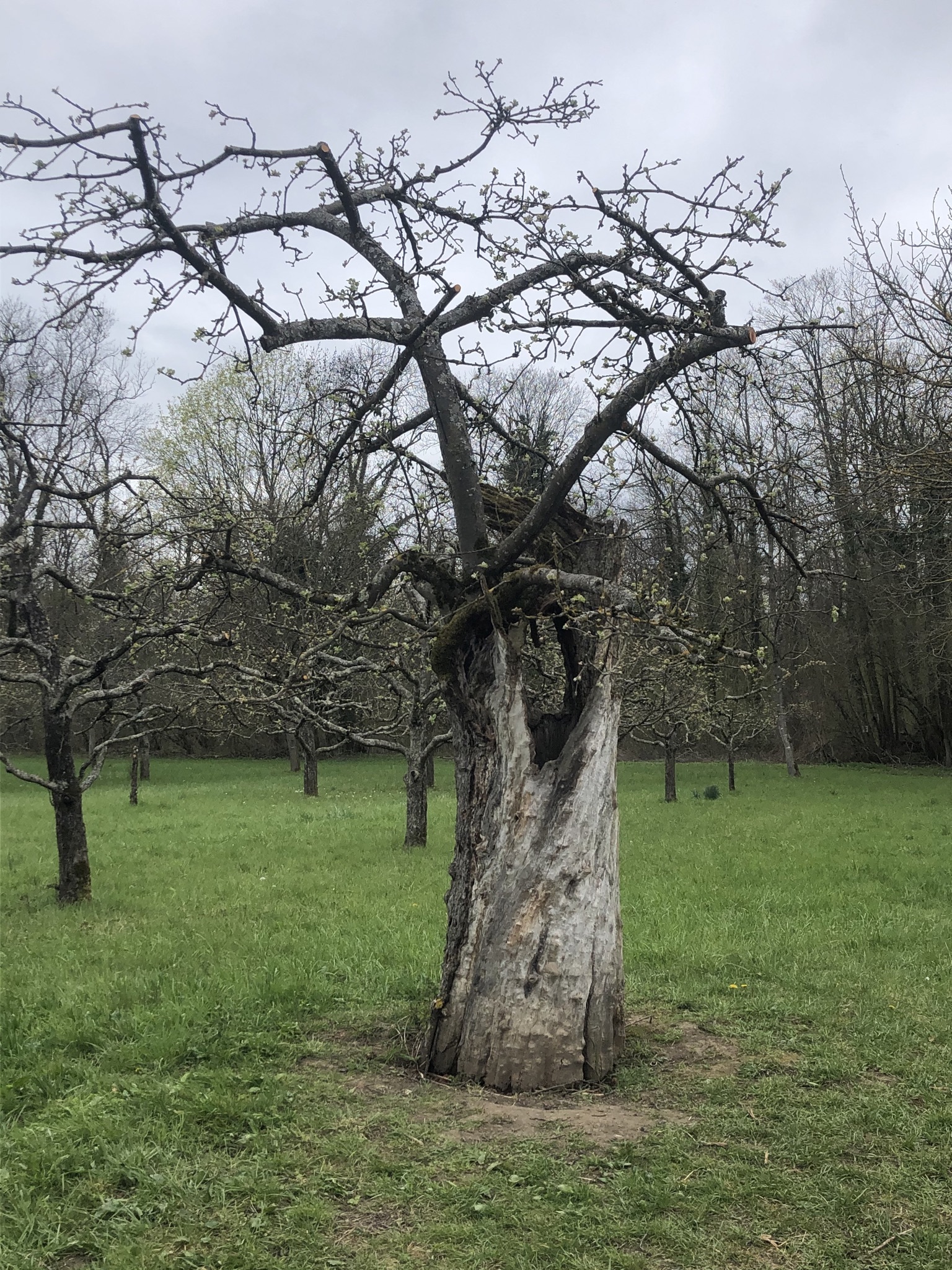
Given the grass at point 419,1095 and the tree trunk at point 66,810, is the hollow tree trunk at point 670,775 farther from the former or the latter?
the tree trunk at point 66,810

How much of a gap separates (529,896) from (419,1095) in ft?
4.11

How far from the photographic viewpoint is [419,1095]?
5129mm

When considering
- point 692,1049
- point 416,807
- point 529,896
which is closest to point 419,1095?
point 529,896

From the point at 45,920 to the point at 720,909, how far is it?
7.39 meters

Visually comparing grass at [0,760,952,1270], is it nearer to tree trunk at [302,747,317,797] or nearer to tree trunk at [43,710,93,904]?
tree trunk at [43,710,93,904]

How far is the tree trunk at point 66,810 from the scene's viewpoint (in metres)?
10.3

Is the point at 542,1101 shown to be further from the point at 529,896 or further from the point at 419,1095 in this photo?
the point at 529,896

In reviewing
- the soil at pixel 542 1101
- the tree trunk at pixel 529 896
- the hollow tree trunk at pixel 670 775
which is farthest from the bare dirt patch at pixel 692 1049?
the hollow tree trunk at pixel 670 775

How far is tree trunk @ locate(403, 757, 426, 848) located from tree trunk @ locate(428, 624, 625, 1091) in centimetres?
921

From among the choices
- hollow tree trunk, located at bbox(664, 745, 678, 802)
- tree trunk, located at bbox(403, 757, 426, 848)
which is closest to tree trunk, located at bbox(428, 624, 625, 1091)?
tree trunk, located at bbox(403, 757, 426, 848)

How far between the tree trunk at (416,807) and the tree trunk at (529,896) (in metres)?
9.21

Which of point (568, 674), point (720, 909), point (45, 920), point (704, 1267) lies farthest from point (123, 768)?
point (704, 1267)

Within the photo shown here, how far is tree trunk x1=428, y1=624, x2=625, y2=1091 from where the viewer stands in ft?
17.4

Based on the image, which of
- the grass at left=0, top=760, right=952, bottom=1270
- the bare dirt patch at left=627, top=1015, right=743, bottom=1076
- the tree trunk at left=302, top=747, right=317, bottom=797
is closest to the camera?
the grass at left=0, top=760, right=952, bottom=1270
